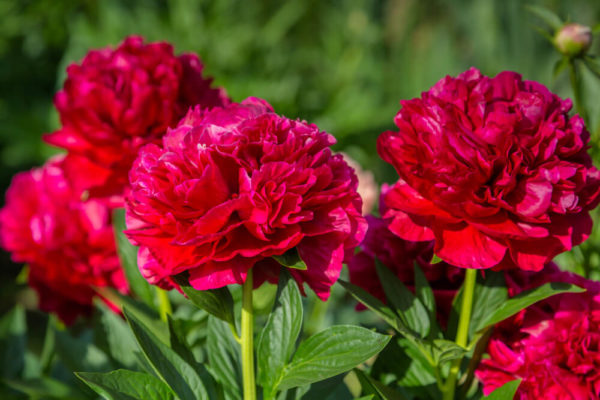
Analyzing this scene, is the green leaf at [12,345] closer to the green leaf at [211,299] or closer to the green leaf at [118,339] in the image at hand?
the green leaf at [118,339]

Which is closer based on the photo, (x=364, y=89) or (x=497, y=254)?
(x=497, y=254)

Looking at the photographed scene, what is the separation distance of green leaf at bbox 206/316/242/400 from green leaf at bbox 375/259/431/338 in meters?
0.14

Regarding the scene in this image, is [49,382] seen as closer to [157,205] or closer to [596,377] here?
[157,205]

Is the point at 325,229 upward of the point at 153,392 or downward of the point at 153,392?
upward

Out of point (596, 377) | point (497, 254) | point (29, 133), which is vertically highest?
point (497, 254)

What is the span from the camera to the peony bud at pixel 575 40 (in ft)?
2.24

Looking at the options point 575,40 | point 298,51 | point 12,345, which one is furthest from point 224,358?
point 298,51

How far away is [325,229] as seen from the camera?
44cm

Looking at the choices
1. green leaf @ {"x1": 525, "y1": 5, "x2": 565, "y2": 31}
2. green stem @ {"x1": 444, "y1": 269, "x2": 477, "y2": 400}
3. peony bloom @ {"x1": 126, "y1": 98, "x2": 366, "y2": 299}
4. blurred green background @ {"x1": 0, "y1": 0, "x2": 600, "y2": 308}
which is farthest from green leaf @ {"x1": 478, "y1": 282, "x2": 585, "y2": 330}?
blurred green background @ {"x1": 0, "y1": 0, "x2": 600, "y2": 308}

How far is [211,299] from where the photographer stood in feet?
1.55

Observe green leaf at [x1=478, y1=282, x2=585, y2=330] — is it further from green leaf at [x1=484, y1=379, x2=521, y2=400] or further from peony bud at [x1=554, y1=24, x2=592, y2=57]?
peony bud at [x1=554, y1=24, x2=592, y2=57]

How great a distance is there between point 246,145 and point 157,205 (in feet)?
0.23

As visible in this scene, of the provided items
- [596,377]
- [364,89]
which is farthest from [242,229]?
[364,89]

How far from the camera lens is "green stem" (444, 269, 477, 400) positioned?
497 mm
